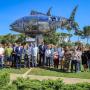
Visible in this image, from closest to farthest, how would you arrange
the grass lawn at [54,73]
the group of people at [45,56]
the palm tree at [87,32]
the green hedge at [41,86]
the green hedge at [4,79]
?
the green hedge at [41,86], the green hedge at [4,79], the grass lawn at [54,73], the group of people at [45,56], the palm tree at [87,32]

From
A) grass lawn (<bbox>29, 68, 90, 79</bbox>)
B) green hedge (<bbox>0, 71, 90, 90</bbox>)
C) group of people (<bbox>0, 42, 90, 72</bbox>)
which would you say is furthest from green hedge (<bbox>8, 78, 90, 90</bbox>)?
group of people (<bbox>0, 42, 90, 72</bbox>)

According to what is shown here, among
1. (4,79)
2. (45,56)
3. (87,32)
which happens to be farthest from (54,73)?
(87,32)

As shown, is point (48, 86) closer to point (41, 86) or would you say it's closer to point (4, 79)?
point (41, 86)

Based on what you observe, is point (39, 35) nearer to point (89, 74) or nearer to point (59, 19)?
point (59, 19)

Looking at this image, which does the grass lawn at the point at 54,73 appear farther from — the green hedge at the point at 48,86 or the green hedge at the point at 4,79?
the green hedge at the point at 48,86

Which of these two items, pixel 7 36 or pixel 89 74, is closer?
pixel 89 74

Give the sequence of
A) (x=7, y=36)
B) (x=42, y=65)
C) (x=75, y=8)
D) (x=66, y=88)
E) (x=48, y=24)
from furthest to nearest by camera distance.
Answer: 1. (x=7, y=36)
2. (x=75, y=8)
3. (x=48, y=24)
4. (x=42, y=65)
5. (x=66, y=88)

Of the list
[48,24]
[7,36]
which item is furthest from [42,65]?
[7,36]

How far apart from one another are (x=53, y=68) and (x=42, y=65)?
115cm

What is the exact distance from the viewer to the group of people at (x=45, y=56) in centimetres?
2245

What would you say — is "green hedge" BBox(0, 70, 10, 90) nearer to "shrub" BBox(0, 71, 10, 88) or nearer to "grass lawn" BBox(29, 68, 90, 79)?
"shrub" BBox(0, 71, 10, 88)

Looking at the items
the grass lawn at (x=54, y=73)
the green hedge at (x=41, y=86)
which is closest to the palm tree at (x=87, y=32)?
the grass lawn at (x=54, y=73)

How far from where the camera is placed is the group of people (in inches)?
884

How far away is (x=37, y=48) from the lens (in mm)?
23922
